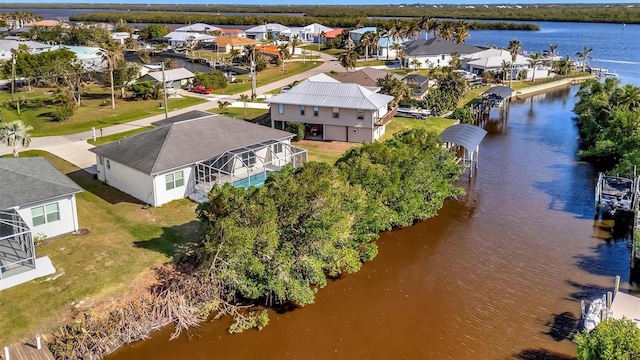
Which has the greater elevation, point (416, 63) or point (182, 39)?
point (182, 39)

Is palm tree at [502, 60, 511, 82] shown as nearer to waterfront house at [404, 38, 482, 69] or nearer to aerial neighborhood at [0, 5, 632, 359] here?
waterfront house at [404, 38, 482, 69]

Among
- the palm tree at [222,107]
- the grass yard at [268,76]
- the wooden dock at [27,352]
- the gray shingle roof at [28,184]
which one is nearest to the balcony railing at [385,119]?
the palm tree at [222,107]

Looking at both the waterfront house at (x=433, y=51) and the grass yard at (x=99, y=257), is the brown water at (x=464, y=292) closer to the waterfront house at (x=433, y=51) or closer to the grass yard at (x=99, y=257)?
the grass yard at (x=99, y=257)

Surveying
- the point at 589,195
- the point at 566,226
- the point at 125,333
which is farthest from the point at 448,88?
the point at 125,333

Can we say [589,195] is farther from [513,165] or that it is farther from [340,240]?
[340,240]

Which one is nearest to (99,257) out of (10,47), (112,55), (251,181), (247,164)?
(251,181)

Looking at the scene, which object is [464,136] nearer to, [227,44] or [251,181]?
[251,181]

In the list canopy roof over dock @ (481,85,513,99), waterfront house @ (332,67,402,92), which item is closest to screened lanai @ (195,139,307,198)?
waterfront house @ (332,67,402,92)
